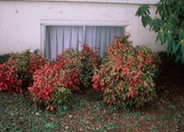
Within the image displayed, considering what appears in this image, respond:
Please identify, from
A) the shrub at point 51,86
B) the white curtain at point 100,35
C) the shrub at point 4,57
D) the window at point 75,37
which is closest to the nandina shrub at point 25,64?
the shrub at point 4,57

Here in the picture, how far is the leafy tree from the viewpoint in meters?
4.98

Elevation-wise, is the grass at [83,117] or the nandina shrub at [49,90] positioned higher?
the nandina shrub at [49,90]

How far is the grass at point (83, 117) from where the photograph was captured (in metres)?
4.50

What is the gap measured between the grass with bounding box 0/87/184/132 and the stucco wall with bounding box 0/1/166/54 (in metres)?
1.41

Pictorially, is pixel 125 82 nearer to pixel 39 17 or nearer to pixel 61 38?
pixel 61 38

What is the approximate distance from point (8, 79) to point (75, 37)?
6.82 feet

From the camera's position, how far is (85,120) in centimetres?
473

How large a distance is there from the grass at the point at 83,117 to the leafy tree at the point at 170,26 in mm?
1066

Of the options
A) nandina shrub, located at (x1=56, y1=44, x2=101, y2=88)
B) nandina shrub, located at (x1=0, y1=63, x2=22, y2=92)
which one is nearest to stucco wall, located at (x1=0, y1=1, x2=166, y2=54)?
nandina shrub, located at (x1=56, y1=44, x2=101, y2=88)

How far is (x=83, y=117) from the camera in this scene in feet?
15.8

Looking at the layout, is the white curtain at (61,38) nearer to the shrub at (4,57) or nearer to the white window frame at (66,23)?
the white window frame at (66,23)

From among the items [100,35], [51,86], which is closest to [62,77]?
[51,86]

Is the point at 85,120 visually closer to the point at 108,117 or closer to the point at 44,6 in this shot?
the point at 108,117

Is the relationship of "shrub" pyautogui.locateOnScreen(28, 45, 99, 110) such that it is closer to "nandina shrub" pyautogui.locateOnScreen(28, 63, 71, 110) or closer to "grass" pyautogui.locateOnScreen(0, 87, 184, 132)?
"nandina shrub" pyautogui.locateOnScreen(28, 63, 71, 110)
